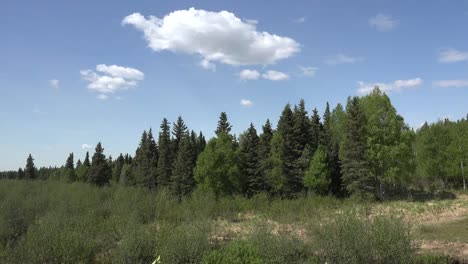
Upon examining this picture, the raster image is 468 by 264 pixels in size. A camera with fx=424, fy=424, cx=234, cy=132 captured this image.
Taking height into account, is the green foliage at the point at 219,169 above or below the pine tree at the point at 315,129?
below

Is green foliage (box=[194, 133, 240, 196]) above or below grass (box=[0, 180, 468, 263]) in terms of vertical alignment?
above

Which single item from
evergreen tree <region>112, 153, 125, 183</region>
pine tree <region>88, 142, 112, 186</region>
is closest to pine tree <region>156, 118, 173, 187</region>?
pine tree <region>88, 142, 112, 186</region>

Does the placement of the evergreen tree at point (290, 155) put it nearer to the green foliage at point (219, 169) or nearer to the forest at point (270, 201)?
the forest at point (270, 201)

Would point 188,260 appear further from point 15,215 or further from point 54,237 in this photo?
point 15,215

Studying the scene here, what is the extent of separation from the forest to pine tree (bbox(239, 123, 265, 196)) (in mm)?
172

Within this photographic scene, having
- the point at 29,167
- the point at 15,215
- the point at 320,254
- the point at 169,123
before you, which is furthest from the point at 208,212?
the point at 29,167

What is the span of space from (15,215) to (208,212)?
12.9 m

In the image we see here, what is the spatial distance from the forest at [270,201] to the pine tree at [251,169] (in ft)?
0.56

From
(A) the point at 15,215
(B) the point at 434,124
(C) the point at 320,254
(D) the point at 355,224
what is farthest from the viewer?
(B) the point at 434,124

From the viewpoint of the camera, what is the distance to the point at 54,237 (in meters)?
18.4

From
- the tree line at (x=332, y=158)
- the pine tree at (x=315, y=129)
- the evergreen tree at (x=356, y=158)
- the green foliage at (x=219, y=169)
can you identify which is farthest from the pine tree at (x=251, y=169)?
the evergreen tree at (x=356, y=158)

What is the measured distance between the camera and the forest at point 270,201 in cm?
1742

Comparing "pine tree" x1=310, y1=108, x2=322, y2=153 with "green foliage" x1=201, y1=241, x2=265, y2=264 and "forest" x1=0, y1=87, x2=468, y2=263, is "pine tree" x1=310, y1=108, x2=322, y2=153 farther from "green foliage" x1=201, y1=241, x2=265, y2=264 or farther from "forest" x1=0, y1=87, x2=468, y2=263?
"green foliage" x1=201, y1=241, x2=265, y2=264

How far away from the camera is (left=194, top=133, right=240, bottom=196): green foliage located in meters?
52.2
